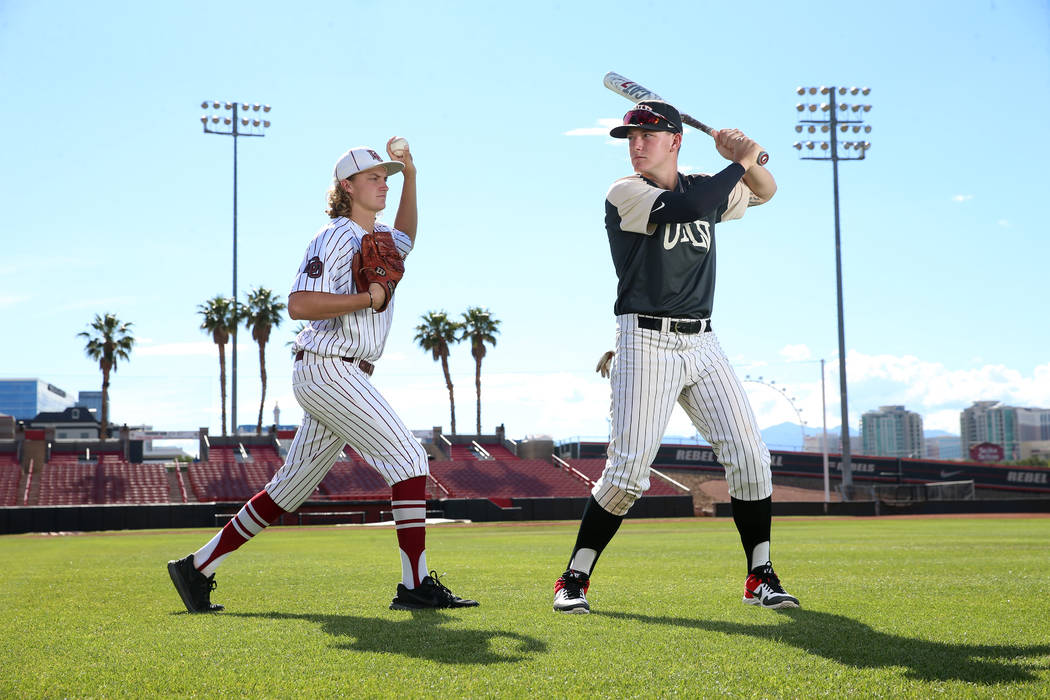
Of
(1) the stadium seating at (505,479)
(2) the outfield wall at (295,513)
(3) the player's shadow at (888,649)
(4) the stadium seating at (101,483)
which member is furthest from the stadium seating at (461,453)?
(3) the player's shadow at (888,649)

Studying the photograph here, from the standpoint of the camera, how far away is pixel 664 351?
14.9 feet

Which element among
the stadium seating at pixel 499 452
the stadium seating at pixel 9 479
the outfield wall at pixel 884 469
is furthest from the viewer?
the stadium seating at pixel 499 452

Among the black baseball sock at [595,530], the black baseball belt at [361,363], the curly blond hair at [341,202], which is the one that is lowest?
the black baseball sock at [595,530]

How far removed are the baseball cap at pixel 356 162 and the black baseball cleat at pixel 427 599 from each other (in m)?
2.12

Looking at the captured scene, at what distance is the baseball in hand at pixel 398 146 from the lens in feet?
17.3

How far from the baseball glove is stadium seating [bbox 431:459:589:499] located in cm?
3711

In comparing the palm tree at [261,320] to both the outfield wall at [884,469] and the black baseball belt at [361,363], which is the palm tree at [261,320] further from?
the black baseball belt at [361,363]

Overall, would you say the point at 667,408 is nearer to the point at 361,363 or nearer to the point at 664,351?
the point at 664,351

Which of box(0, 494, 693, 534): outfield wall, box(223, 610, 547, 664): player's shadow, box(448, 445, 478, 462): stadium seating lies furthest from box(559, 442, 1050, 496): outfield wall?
box(223, 610, 547, 664): player's shadow

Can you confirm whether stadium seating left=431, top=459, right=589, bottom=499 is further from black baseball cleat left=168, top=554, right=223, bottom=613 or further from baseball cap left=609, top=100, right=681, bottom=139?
baseball cap left=609, top=100, right=681, bottom=139

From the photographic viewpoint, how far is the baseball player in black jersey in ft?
14.8

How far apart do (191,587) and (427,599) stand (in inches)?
46.8

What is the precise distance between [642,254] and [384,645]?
219 cm

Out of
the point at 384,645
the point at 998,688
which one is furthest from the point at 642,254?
the point at 998,688
